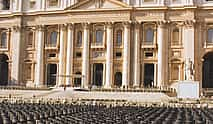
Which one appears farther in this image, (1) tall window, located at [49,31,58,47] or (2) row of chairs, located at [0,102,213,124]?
(1) tall window, located at [49,31,58,47]

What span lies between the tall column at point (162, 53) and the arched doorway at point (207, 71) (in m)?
6.67

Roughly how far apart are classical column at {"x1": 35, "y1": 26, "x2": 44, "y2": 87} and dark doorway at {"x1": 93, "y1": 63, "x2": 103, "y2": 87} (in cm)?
950

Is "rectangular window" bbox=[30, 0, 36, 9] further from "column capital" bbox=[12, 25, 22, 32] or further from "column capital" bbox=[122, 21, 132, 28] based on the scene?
"column capital" bbox=[122, 21, 132, 28]

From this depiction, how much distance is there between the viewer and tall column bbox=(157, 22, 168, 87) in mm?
72250

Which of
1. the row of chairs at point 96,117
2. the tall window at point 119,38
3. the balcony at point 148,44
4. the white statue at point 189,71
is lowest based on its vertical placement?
the row of chairs at point 96,117

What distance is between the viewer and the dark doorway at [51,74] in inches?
3083

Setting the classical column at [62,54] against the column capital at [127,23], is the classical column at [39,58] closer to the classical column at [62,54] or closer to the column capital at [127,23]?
the classical column at [62,54]

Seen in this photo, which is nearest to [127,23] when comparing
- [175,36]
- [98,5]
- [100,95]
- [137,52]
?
[137,52]

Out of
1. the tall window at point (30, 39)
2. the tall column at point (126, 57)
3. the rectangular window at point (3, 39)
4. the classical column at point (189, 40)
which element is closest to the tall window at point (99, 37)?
the tall column at point (126, 57)

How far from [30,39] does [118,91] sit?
2557 centimetres

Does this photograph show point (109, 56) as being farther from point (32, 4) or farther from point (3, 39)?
point (3, 39)

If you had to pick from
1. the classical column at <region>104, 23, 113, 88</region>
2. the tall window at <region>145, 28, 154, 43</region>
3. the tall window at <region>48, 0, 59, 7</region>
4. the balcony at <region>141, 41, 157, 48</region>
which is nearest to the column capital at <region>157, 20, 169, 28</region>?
the tall window at <region>145, 28, 154, 43</region>

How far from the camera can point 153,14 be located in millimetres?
73688

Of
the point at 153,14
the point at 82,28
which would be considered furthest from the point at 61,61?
the point at 153,14
